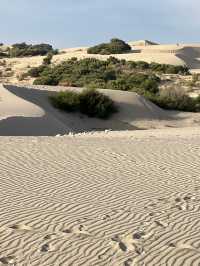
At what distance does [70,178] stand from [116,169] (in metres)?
1.66

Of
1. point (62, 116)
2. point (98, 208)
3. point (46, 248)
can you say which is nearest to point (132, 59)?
point (62, 116)

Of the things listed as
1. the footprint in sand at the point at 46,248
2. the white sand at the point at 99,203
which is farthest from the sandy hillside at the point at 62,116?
the footprint in sand at the point at 46,248

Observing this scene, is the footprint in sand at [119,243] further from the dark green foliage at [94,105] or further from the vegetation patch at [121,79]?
the vegetation patch at [121,79]

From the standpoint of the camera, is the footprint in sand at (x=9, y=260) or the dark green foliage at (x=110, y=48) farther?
the dark green foliage at (x=110, y=48)

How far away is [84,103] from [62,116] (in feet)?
7.21

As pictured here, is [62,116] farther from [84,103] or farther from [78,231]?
[78,231]

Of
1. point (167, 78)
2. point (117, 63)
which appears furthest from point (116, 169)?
point (117, 63)

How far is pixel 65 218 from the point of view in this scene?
779 centimetres

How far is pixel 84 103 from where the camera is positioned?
108 feet

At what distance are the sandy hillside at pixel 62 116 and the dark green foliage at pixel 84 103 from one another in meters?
0.37

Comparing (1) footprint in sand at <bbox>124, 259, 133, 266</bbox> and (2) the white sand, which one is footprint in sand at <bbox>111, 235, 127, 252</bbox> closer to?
(2) the white sand

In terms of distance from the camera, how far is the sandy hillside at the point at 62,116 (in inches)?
1006

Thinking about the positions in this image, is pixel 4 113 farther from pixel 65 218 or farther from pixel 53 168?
pixel 65 218

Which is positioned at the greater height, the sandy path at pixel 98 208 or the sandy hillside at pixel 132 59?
the sandy hillside at pixel 132 59
